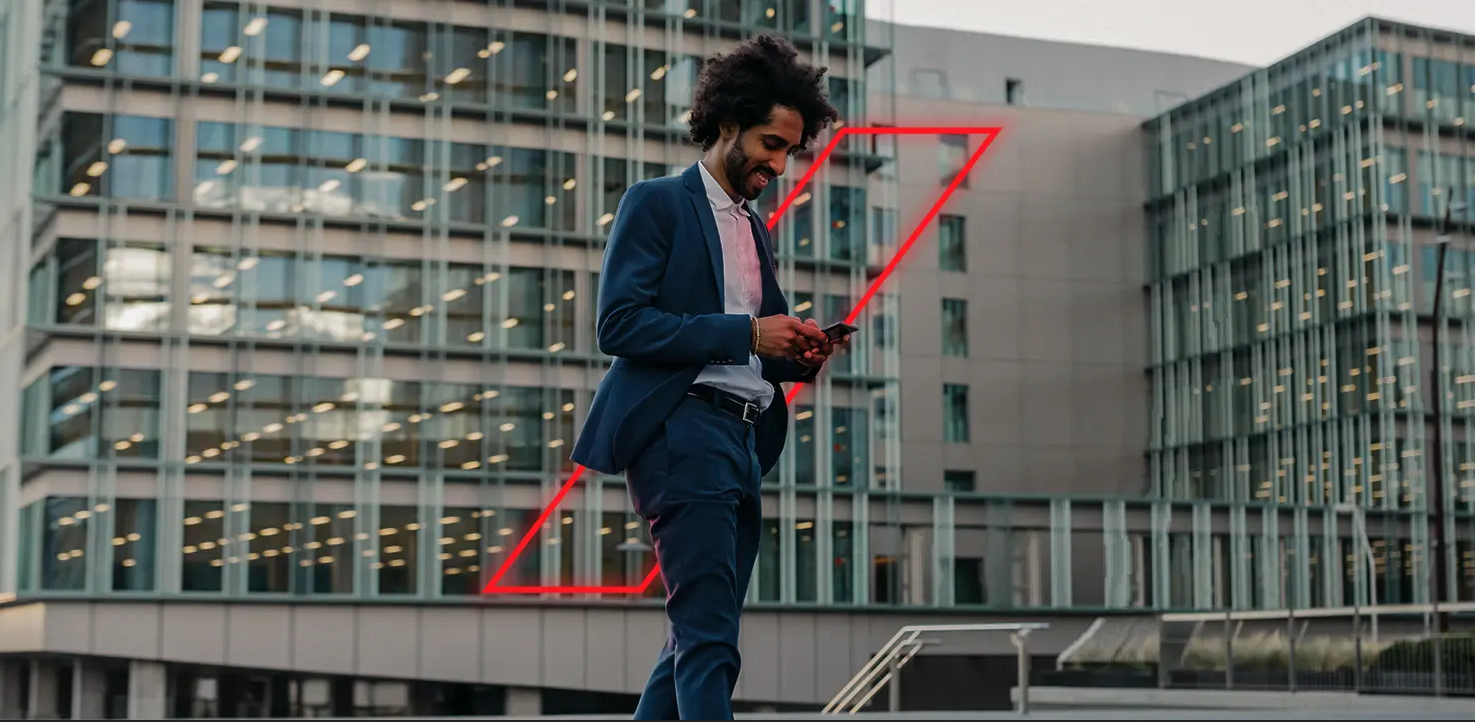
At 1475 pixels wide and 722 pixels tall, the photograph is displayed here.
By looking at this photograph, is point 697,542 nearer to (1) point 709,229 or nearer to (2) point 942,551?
(1) point 709,229

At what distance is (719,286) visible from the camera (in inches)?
152

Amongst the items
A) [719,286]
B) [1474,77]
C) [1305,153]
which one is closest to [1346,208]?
[1305,153]

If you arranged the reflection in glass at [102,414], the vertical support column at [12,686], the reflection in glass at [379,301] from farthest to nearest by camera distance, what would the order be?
the vertical support column at [12,686] < the reflection in glass at [379,301] < the reflection in glass at [102,414]

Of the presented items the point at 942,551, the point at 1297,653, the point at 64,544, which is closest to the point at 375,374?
the point at 64,544

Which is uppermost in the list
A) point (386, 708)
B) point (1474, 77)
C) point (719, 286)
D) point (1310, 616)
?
point (1474, 77)

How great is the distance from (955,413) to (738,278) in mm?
52325

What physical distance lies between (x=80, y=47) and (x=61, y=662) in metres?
12.0

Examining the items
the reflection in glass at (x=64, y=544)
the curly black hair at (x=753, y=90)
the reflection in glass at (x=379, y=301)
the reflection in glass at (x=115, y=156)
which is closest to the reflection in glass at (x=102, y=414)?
the reflection in glass at (x=64, y=544)

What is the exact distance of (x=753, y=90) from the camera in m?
3.85

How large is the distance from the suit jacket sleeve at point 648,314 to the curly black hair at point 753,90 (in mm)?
206

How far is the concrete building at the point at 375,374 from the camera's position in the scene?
119 feet

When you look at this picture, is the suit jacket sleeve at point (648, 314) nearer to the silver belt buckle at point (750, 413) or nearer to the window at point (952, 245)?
the silver belt buckle at point (750, 413)

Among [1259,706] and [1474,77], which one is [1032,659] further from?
[1474,77]

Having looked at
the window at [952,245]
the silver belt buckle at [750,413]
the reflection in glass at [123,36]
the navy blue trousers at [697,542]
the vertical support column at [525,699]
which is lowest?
the vertical support column at [525,699]
